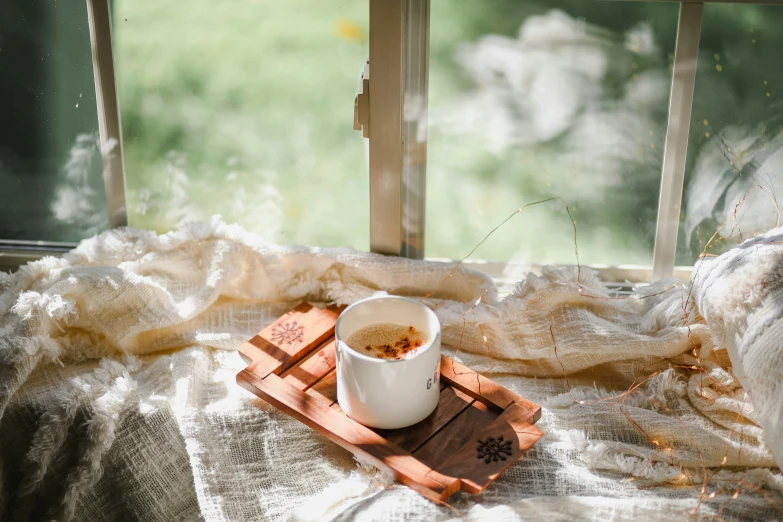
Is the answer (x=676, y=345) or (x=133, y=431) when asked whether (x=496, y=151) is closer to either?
(x=676, y=345)

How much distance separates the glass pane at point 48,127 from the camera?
1090mm

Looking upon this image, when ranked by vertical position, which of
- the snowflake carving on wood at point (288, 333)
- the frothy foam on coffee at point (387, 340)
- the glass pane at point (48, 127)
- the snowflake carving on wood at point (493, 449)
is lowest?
the snowflake carving on wood at point (493, 449)

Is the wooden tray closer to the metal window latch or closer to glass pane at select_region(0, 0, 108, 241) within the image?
the metal window latch

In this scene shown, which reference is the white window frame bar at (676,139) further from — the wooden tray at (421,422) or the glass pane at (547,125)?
the wooden tray at (421,422)

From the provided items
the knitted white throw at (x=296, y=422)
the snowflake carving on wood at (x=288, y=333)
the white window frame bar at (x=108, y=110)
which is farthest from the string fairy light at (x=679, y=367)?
the white window frame bar at (x=108, y=110)

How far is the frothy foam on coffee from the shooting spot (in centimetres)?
92

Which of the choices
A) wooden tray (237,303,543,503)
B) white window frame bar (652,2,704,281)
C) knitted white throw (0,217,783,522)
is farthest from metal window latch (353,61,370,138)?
white window frame bar (652,2,704,281)

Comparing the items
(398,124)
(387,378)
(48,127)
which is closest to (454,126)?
(398,124)

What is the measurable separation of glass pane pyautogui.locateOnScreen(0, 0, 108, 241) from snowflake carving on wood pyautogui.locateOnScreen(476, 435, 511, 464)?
652 mm

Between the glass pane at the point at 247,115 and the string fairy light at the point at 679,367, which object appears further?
the glass pane at the point at 247,115

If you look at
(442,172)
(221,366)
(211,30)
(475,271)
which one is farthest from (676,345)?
(211,30)

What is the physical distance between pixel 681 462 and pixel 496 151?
0.45 m

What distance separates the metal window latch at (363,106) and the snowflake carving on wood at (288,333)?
0.27 metres

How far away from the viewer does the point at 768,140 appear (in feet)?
3.56
